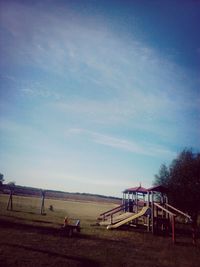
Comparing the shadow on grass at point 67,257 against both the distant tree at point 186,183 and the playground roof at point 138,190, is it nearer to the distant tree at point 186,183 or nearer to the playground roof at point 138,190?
the playground roof at point 138,190

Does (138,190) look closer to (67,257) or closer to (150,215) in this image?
(150,215)

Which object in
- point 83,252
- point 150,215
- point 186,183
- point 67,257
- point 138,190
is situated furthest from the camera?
point 186,183

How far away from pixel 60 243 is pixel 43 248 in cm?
176

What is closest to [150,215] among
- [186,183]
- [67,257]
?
[186,183]

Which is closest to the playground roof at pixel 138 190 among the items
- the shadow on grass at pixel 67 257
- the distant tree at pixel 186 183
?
the distant tree at pixel 186 183

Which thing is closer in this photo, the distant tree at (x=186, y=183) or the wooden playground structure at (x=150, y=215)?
the wooden playground structure at (x=150, y=215)

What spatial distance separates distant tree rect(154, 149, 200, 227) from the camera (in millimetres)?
27898

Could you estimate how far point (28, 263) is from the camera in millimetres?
9016

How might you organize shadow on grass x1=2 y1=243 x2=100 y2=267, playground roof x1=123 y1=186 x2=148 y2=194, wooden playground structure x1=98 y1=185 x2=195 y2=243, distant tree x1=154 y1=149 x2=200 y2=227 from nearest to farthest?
shadow on grass x1=2 y1=243 x2=100 y2=267
wooden playground structure x1=98 y1=185 x2=195 y2=243
playground roof x1=123 y1=186 x2=148 y2=194
distant tree x1=154 y1=149 x2=200 y2=227

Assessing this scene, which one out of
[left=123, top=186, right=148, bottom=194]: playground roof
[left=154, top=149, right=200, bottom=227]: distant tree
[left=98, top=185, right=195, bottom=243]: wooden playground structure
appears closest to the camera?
[left=98, top=185, right=195, bottom=243]: wooden playground structure

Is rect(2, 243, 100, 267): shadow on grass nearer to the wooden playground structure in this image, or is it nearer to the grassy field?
the grassy field

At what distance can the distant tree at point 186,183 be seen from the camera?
2790cm

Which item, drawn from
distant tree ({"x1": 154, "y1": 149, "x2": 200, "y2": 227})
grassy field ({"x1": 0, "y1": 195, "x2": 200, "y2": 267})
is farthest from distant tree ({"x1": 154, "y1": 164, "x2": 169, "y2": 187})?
grassy field ({"x1": 0, "y1": 195, "x2": 200, "y2": 267})

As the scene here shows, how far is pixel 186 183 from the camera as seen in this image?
28.8 m
